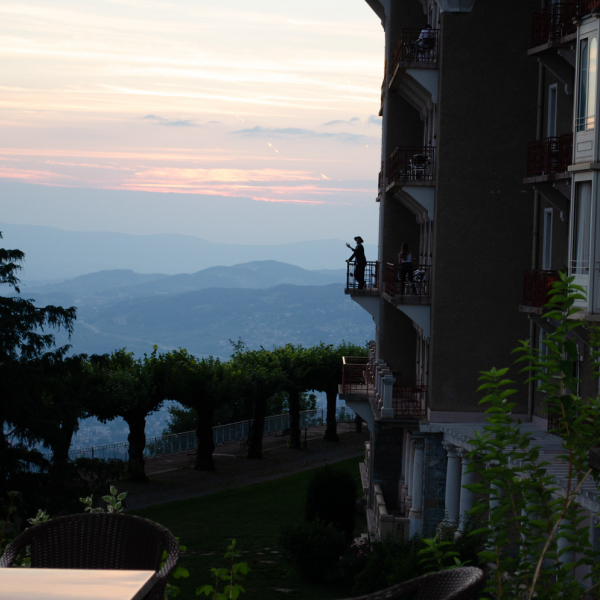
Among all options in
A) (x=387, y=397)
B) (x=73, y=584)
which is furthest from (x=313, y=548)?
(x=73, y=584)

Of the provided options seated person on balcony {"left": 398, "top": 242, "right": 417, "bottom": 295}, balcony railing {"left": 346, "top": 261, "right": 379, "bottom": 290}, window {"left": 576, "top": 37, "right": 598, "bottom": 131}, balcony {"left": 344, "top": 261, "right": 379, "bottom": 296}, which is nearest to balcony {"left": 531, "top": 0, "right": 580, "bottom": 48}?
window {"left": 576, "top": 37, "right": 598, "bottom": 131}

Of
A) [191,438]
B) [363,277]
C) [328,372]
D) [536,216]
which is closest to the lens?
[536,216]

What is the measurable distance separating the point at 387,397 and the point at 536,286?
5.35 meters

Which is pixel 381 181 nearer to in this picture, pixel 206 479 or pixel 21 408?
pixel 21 408

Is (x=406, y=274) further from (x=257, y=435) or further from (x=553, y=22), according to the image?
(x=257, y=435)

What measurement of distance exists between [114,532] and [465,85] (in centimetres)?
1828

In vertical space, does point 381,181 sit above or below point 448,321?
above

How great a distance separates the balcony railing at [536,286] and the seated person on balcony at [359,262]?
25.5 feet

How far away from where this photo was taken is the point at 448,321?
72.7 feet

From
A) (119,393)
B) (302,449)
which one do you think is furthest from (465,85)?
(302,449)

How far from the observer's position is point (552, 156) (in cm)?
1936

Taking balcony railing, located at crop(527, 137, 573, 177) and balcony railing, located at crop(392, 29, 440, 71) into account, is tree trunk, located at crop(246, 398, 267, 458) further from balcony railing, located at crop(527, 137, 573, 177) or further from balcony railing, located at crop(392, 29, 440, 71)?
balcony railing, located at crop(527, 137, 573, 177)

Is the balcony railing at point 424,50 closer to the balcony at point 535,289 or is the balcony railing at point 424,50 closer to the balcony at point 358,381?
the balcony at point 535,289

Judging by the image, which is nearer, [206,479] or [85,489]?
[85,489]
